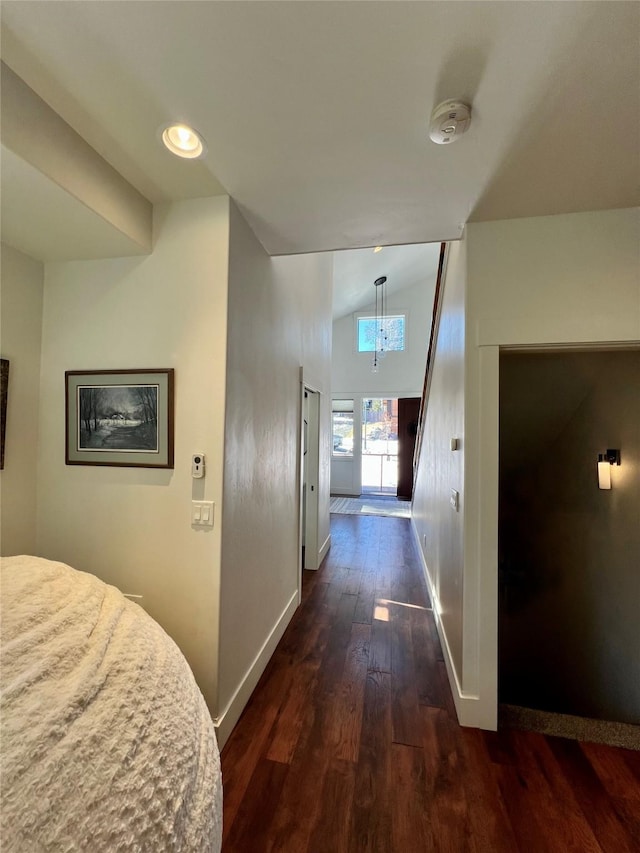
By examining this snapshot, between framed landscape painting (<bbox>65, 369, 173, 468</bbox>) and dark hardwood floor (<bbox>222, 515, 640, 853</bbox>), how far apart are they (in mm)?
1463

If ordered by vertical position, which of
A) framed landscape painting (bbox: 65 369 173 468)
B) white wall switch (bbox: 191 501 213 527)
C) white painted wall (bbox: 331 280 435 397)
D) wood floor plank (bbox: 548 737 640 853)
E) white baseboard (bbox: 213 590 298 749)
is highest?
white painted wall (bbox: 331 280 435 397)

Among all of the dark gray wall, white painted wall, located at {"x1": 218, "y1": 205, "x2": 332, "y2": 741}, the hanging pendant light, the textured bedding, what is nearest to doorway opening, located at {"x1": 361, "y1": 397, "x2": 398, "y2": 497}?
the hanging pendant light

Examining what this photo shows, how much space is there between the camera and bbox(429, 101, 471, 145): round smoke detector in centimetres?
113

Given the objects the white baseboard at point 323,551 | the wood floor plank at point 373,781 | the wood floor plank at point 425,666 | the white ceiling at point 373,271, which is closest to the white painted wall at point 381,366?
the white ceiling at point 373,271

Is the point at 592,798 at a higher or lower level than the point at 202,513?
lower

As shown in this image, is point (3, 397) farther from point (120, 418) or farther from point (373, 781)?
point (373, 781)

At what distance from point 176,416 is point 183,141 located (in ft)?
3.71

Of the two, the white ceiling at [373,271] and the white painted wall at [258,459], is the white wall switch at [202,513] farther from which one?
the white ceiling at [373,271]

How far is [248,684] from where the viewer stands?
1886mm

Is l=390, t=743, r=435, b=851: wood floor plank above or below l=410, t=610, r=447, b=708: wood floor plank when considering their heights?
below

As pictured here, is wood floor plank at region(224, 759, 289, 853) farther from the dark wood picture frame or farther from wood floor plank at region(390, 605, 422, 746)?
the dark wood picture frame

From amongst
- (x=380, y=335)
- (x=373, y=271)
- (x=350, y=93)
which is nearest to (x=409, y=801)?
(x=350, y=93)

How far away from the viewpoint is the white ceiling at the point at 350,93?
3.00ft

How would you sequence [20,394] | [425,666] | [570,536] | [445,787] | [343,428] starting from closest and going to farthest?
[445,787] → [20,394] → [425,666] → [570,536] → [343,428]
